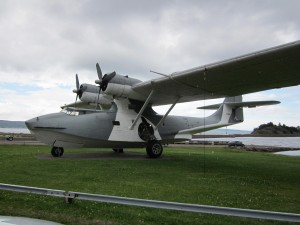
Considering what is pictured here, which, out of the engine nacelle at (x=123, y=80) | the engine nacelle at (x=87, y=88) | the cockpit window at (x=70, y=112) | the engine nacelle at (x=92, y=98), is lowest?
the cockpit window at (x=70, y=112)

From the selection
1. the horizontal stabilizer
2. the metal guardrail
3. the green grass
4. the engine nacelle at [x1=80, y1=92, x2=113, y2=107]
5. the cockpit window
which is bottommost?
the green grass

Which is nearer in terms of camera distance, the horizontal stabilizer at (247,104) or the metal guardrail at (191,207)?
the metal guardrail at (191,207)

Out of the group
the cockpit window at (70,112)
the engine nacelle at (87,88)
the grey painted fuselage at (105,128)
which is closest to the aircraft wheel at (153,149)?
the grey painted fuselage at (105,128)

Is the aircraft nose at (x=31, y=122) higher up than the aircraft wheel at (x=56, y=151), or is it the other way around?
the aircraft nose at (x=31, y=122)

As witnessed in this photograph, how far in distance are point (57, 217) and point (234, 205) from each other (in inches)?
136

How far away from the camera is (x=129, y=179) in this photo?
30.3 ft

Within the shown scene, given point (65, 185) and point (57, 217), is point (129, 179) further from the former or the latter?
point (57, 217)

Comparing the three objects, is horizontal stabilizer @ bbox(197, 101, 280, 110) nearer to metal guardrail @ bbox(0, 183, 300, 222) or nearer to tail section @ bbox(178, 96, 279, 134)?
tail section @ bbox(178, 96, 279, 134)

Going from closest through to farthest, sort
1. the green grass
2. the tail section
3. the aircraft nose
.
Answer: the green grass < the aircraft nose < the tail section

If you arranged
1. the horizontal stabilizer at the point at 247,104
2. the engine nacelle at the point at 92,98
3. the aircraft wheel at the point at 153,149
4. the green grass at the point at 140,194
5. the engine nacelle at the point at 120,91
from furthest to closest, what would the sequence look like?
1. the engine nacelle at the point at 92,98
2. the horizontal stabilizer at the point at 247,104
3. the aircraft wheel at the point at 153,149
4. the engine nacelle at the point at 120,91
5. the green grass at the point at 140,194

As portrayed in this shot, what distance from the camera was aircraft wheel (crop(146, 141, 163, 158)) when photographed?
1727cm

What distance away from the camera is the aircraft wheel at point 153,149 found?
17.3 meters

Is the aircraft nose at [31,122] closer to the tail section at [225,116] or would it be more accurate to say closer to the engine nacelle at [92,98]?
the engine nacelle at [92,98]

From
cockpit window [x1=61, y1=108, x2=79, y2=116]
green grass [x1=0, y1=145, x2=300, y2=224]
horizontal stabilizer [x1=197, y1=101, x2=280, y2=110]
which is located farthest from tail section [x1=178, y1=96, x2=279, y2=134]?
green grass [x1=0, y1=145, x2=300, y2=224]
